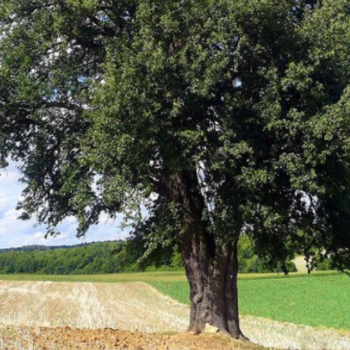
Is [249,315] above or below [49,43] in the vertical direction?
below

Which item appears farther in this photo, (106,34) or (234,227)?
(106,34)

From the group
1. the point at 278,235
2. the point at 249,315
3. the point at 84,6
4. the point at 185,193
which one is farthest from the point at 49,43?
the point at 249,315

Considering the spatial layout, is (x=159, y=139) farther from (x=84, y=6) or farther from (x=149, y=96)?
(x=84, y=6)

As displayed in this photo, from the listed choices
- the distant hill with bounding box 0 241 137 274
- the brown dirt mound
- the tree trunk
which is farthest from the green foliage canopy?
the distant hill with bounding box 0 241 137 274

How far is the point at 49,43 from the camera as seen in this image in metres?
14.7

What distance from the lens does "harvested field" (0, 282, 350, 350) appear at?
1284 centimetres

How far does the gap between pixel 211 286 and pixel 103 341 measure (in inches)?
182

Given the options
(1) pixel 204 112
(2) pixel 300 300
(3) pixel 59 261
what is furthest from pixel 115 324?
(3) pixel 59 261

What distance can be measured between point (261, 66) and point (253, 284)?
5390 cm

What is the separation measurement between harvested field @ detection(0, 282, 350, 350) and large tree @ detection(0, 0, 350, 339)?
8.64 feet

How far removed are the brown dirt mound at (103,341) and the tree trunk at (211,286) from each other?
1.01 metres

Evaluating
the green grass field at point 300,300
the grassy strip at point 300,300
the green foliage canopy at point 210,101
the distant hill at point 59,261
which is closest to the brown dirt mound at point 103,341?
the green foliage canopy at point 210,101

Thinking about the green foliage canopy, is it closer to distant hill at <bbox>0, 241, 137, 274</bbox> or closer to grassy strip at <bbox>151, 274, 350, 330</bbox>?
grassy strip at <bbox>151, 274, 350, 330</bbox>

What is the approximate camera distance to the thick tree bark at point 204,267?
15.7 m
